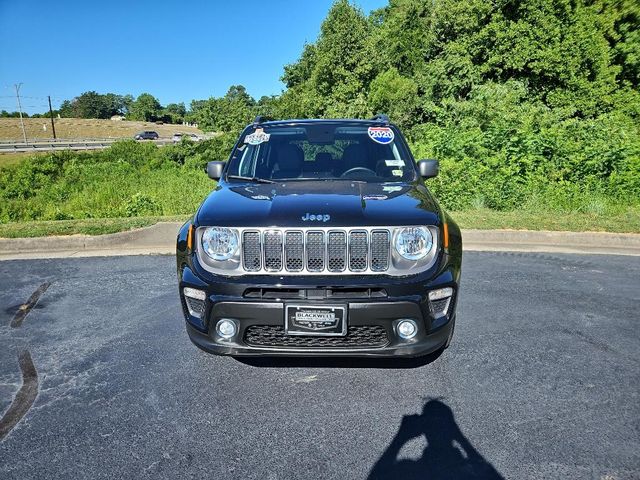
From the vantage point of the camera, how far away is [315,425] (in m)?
2.87

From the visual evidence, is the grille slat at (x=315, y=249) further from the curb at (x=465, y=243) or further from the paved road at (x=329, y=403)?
the curb at (x=465, y=243)

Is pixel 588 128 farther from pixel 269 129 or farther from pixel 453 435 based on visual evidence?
pixel 453 435

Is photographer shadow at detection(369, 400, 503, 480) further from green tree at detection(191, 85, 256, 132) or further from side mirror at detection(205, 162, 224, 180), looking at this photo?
green tree at detection(191, 85, 256, 132)

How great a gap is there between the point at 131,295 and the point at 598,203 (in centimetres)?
850

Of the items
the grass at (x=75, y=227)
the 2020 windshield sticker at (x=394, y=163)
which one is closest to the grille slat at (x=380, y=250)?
the 2020 windshield sticker at (x=394, y=163)

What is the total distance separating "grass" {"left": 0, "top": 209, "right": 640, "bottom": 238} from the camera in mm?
7902

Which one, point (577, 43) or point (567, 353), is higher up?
point (577, 43)

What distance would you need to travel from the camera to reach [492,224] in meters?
8.12

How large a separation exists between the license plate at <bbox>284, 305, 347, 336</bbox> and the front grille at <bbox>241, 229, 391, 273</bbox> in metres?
0.25

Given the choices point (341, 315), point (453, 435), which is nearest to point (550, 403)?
point (453, 435)

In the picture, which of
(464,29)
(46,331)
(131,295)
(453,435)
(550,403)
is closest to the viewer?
(453,435)

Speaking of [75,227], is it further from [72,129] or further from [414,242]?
[72,129]

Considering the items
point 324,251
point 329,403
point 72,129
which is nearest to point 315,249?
point 324,251

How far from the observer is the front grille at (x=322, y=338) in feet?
9.77
